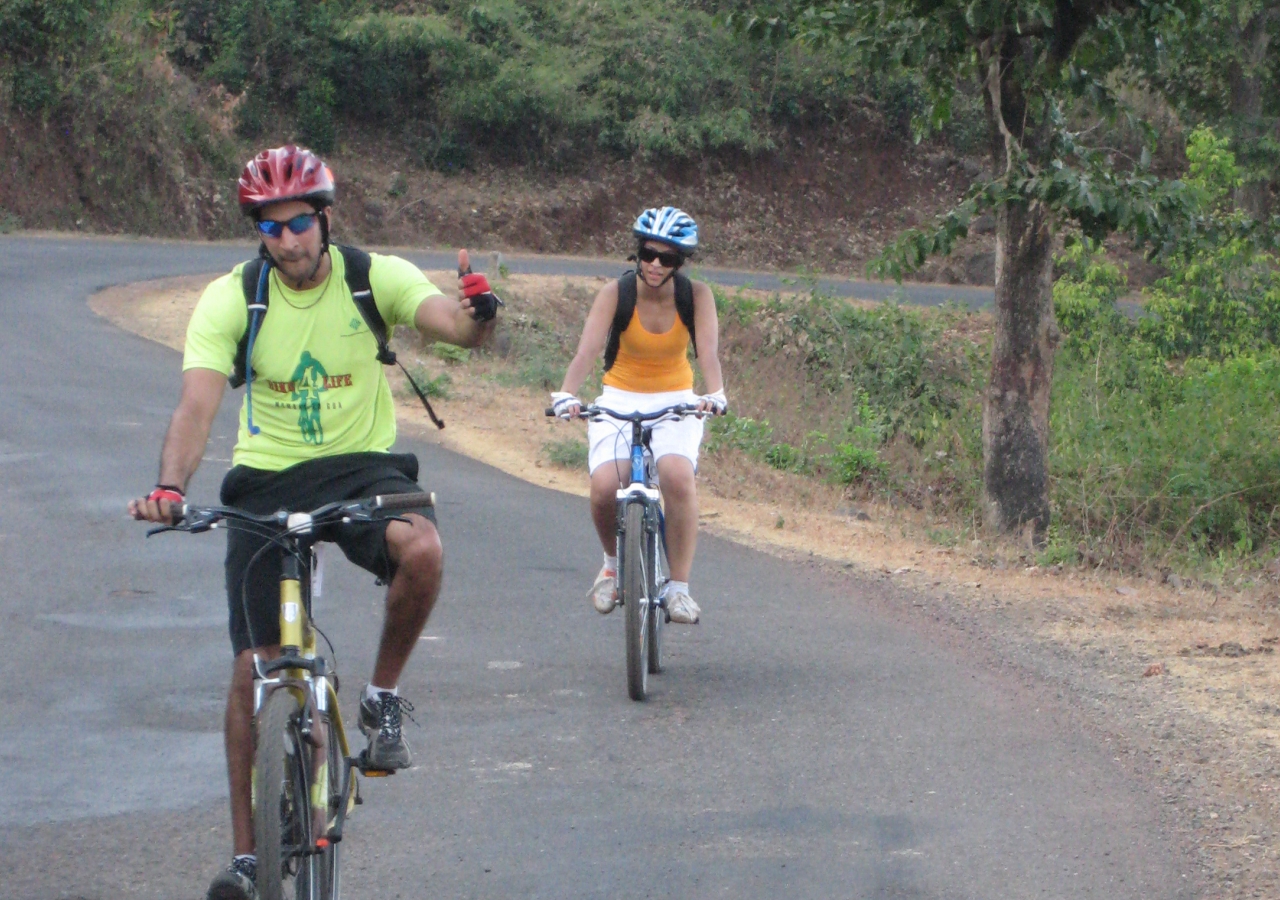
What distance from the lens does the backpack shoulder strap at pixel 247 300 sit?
14.3 ft

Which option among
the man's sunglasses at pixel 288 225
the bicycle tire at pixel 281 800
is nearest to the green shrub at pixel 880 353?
the man's sunglasses at pixel 288 225

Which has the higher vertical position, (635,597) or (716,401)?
(716,401)

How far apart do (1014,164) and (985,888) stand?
6857 mm

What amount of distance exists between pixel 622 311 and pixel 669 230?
1.57 ft

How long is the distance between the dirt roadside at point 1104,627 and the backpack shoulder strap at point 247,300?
130 inches

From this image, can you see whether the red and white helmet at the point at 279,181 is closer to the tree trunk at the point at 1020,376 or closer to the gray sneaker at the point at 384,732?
the gray sneaker at the point at 384,732

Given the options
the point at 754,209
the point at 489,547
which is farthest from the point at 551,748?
the point at 754,209

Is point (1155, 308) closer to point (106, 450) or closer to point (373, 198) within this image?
point (106, 450)

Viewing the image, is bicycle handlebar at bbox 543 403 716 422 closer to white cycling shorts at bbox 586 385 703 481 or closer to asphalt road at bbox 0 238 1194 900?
white cycling shorts at bbox 586 385 703 481

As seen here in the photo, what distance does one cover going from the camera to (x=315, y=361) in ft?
14.6

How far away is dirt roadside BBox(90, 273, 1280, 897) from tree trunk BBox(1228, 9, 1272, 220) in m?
23.4

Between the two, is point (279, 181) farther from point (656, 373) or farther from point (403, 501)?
point (656, 373)

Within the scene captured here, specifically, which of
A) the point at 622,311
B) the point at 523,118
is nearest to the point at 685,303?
the point at 622,311

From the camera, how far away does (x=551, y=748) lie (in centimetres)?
589
